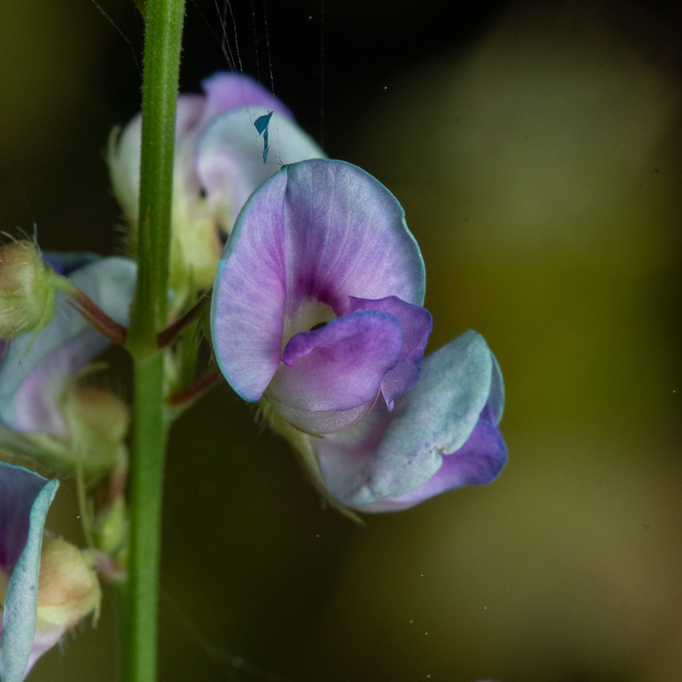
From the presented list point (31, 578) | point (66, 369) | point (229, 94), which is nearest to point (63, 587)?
point (31, 578)

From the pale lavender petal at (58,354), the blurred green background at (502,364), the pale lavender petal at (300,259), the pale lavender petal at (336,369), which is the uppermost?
the pale lavender petal at (300,259)

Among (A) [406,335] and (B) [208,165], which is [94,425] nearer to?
(B) [208,165]

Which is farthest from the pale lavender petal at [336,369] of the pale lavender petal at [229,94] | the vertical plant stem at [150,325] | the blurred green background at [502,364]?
the blurred green background at [502,364]

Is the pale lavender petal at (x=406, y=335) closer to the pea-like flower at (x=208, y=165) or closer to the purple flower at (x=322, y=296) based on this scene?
the purple flower at (x=322, y=296)

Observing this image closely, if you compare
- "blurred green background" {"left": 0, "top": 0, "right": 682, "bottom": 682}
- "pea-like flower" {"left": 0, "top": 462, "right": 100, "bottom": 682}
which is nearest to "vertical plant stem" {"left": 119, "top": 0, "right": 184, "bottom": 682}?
"pea-like flower" {"left": 0, "top": 462, "right": 100, "bottom": 682}

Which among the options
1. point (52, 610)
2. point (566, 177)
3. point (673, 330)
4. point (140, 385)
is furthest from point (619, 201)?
point (52, 610)
